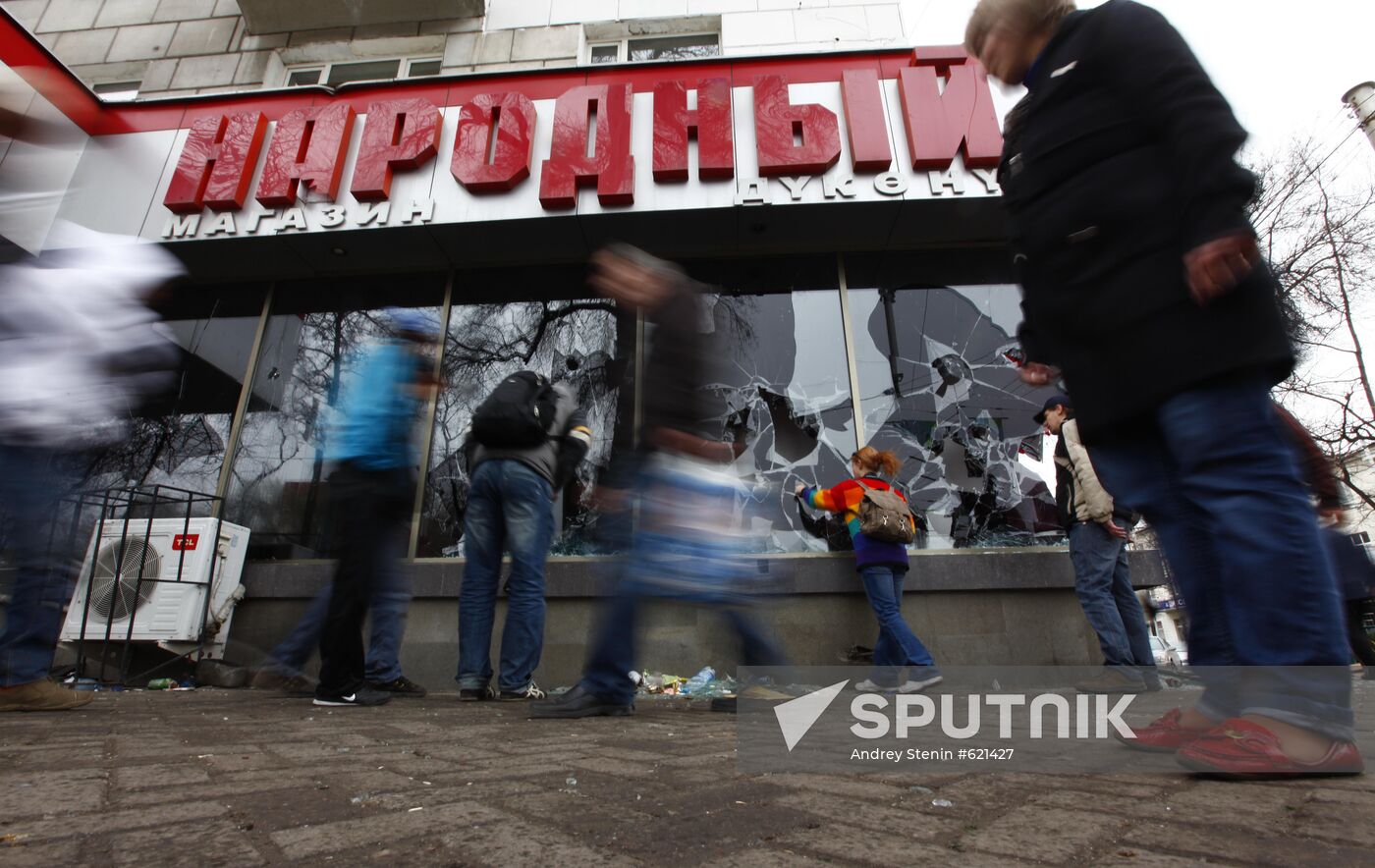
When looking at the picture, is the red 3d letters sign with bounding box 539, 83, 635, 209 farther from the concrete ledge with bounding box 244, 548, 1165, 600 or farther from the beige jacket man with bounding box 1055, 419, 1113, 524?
the beige jacket man with bounding box 1055, 419, 1113, 524

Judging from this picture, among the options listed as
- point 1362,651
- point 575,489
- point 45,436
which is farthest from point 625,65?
point 1362,651

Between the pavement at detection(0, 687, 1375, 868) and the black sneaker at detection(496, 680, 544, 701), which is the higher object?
the black sneaker at detection(496, 680, 544, 701)

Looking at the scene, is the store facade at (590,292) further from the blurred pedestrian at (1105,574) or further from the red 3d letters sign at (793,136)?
the blurred pedestrian at (1105,574)

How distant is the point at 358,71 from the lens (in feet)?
26.6

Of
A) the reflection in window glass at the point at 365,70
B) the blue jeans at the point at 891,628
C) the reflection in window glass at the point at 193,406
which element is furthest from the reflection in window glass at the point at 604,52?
the blue jeans at the point at 891,628

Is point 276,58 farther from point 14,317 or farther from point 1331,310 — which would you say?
point 1331,310

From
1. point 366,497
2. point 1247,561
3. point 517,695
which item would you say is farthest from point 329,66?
point 1247,561

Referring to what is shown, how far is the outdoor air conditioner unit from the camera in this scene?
4637 mm

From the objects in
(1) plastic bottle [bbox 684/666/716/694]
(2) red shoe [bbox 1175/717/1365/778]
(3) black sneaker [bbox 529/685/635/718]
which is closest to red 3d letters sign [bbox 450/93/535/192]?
(1) plastic bottle [bbox 684/666/716/694]

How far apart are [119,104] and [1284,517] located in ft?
29.4

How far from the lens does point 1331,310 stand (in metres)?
11.1

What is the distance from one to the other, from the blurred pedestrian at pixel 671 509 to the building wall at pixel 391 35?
6.10 m

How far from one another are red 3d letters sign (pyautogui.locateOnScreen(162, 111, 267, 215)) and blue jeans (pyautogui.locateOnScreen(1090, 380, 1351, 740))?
6.79 m

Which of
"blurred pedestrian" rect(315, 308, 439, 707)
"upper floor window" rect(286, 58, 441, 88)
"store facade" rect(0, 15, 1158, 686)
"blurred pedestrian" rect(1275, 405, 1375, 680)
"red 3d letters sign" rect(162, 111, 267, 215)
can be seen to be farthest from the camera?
"upper floor window" rect(286, 58, 441, 88)
